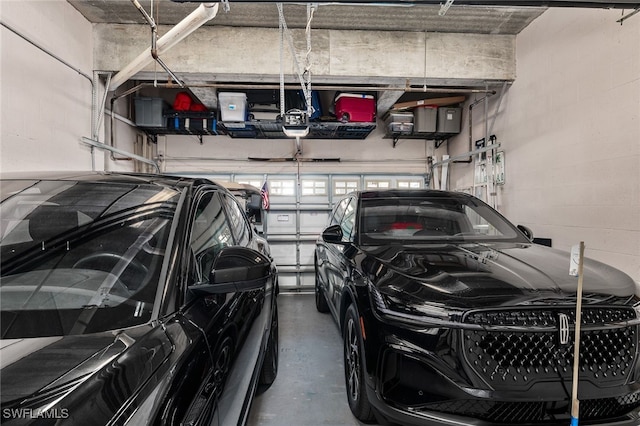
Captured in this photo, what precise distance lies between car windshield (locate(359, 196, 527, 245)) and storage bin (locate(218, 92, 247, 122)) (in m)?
3.07

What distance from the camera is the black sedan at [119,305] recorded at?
27.2 inches

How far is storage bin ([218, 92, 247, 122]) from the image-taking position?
4.80 metres

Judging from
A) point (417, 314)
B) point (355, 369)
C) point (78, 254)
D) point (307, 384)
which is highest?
point (78, 254)

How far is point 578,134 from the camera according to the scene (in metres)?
3.26

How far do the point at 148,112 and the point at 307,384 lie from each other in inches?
198

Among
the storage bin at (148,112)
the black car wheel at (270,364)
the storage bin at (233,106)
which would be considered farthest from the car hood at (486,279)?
the storage bin at (148,112)

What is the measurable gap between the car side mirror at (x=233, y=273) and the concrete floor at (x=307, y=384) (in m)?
1.46

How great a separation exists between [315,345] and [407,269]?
1.97m

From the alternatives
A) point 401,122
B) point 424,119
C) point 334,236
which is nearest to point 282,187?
point 401,122

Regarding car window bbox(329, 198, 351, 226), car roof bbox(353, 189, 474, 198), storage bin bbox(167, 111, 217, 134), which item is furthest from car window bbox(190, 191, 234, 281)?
storage bin bbox(167, 111, 217, 134)

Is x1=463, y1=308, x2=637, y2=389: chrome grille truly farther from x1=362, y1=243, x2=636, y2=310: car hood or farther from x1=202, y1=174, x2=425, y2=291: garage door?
x1=202, y1=174, x2=425, y2=291: garage door

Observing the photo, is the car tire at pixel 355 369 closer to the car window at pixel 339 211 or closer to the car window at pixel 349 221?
the car window at pixel 349 221

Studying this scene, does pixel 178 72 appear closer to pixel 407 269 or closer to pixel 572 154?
pixel 407 269

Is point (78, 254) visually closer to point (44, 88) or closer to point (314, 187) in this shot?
point (44, 88)
